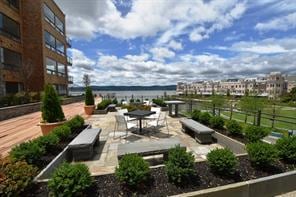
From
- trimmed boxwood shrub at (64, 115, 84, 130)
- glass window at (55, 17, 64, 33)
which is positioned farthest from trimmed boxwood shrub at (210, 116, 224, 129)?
glass window at (55, 17, 64, 33)

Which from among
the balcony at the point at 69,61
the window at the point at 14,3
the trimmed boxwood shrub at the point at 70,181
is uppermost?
the window at the point at 14,3

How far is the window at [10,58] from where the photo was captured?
17.4 metres

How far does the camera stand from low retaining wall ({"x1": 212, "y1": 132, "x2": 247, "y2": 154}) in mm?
5234

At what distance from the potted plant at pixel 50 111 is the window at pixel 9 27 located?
13.9 meters

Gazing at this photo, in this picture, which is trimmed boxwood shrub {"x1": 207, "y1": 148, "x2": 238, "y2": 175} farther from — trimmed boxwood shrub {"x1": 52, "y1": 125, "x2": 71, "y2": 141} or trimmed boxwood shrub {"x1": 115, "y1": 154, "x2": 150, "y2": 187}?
trimmed boxwood shrub {"x1": 52, "y1": 125, "x2": 71, "y2": 141}

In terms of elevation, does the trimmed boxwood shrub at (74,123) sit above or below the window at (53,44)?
below

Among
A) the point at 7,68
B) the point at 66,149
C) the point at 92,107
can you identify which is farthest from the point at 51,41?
the point at 66,149

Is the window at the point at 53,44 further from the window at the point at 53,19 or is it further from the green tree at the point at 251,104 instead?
the green tree at the point at 251,104

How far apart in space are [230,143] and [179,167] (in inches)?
113

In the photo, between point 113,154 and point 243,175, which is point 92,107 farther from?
point 243,175

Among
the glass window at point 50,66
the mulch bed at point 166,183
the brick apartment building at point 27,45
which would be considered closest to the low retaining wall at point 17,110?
the brick apartment building at point 27,45

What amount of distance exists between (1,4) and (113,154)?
1793cm

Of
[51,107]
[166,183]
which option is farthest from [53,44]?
[166,183]

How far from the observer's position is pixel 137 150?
13.9 feet
